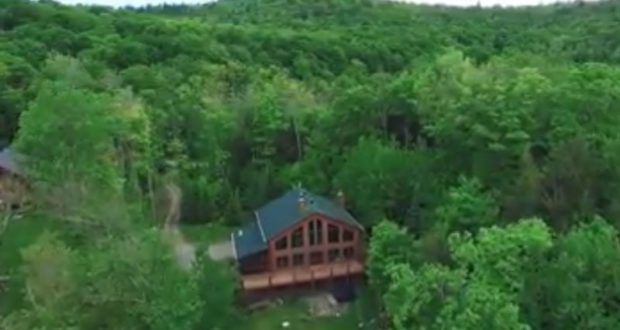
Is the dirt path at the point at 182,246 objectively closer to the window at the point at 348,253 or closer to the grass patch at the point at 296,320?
the grass patch at the point at 296,320

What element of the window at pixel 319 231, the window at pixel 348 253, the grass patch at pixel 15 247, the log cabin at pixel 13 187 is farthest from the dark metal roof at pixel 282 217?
the log cabin at pixel 13 187

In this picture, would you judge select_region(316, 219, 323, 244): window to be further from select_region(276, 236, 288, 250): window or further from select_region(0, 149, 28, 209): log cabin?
select_region(0, 149, 28, 209): log cabin

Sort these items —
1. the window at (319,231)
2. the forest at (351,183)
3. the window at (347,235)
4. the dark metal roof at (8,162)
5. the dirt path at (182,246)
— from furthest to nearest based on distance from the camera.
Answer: the dark metal roof at (8,162) < the dirt path at (182,246) < the window at (347,235) < the window at (319,231) < the forest at (351,183)

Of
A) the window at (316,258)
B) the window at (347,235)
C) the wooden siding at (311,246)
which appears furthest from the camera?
the window at (347,235)

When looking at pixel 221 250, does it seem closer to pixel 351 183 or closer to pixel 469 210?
pixel 351 183

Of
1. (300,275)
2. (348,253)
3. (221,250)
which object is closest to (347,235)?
(348,253)

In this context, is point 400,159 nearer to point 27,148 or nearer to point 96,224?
point 96,224
